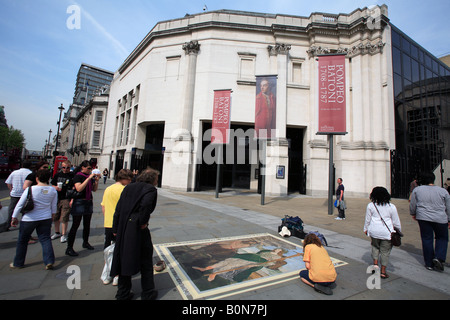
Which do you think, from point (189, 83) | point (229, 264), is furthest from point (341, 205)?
point (189, 83)

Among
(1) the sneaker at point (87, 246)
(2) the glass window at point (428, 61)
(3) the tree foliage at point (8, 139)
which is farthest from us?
(3) the tree foliage at point (8, 139)

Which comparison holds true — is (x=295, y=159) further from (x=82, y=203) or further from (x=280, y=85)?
(x=82, y=203)

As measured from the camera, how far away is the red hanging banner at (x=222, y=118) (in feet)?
51.2

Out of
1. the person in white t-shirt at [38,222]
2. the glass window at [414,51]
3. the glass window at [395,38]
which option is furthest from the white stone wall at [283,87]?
the person in white t-shirt at [38,222]

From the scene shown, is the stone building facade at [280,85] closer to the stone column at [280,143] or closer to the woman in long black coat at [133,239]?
the stone column at [280,143]

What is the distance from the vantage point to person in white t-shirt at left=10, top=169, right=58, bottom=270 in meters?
3.57

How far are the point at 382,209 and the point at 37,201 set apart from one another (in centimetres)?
640

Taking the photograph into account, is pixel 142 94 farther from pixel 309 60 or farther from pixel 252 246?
pixel 252 246

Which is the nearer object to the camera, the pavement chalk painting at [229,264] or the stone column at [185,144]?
the pavement chalk painting at [229,264]

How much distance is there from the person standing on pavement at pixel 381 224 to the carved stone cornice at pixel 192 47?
20842 millimetres

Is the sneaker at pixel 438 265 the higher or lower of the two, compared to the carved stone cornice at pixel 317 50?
lower

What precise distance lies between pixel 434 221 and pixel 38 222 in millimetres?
7723

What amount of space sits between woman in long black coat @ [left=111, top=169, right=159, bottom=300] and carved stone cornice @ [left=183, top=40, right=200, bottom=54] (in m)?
20.8

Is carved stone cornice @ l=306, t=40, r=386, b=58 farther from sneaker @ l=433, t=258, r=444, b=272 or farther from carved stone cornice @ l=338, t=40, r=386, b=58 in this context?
sneaker @ l=433, t=258, r=444, b=272
